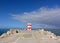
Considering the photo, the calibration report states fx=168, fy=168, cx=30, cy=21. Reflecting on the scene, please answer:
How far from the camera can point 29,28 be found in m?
31.0

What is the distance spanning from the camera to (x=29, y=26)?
29469mm

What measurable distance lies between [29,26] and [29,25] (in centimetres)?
56

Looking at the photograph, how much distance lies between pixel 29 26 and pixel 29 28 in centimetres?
156

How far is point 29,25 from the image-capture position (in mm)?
28938

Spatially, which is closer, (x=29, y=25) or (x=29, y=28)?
(x=29, y=25)

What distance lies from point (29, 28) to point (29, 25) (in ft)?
6.95
